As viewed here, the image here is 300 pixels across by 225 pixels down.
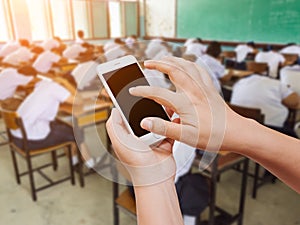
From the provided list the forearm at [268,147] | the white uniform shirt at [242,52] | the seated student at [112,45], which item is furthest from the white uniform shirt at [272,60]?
the forearm at [268,147]

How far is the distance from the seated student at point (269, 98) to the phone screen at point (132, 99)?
7.03 feet

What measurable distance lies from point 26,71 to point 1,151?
3.21 ft

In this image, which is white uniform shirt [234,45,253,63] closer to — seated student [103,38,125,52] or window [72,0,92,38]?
seated student [103,38,125,52]

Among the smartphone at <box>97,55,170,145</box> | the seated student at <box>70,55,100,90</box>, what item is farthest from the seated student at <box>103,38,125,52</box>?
the smartphone at <box>97,55,170,145</box>

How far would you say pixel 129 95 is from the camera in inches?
19.1

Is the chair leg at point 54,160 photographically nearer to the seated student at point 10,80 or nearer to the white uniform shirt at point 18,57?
the seated student at point 10,80

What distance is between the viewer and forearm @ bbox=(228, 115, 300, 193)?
0.43m

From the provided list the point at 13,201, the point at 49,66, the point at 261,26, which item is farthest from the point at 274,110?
the point at 261,26

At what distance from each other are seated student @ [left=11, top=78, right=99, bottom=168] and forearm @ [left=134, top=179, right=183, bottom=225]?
1785 mm

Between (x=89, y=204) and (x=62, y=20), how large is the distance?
736cm

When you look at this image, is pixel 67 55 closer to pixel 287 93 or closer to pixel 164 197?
pixel 287 93

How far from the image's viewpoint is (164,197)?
475mm

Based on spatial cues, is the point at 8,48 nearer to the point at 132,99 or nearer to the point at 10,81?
the point at 10,81

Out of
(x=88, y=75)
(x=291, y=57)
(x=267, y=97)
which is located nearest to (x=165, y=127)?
(x=88, y=75)
